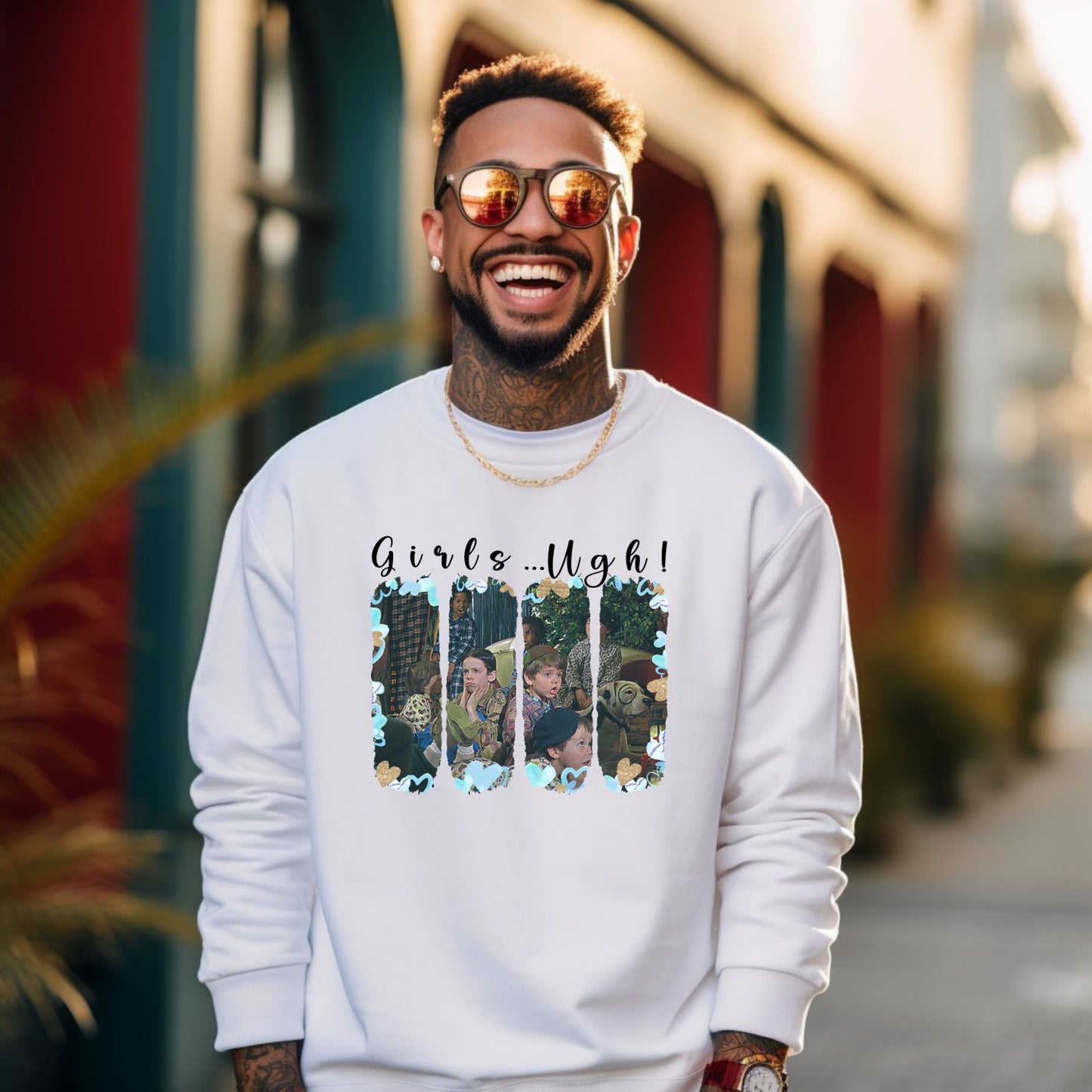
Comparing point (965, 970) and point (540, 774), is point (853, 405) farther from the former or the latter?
point (540, 774)

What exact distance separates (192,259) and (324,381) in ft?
3.70

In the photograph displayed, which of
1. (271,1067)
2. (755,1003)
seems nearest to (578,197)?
(755,1003)

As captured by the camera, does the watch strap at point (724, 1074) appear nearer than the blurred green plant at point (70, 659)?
Yes

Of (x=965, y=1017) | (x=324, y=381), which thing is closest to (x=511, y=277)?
(x=324, y=381)

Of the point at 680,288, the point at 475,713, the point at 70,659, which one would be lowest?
the point at 475,713

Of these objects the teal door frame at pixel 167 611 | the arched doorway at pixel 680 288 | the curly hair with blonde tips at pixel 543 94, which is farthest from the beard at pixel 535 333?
the arched doorway at pixel 680 288

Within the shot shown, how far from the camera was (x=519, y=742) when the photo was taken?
1.91 meters

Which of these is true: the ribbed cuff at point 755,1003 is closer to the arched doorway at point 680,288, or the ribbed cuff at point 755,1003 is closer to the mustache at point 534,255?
the mustache at point 534,255

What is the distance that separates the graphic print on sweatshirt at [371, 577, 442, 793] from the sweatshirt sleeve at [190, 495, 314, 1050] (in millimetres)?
116

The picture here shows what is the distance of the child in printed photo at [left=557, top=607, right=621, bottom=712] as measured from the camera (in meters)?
1.93

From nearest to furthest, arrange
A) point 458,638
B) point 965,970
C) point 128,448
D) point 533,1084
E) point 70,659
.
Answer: point 533,1084 → point 458,638 → point 128,448 → point 70,659 → point 965,970

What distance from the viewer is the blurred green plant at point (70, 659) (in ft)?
12.0

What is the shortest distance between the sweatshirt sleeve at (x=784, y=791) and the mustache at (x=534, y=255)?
363 millimetres

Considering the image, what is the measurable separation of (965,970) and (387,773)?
6.32 m
